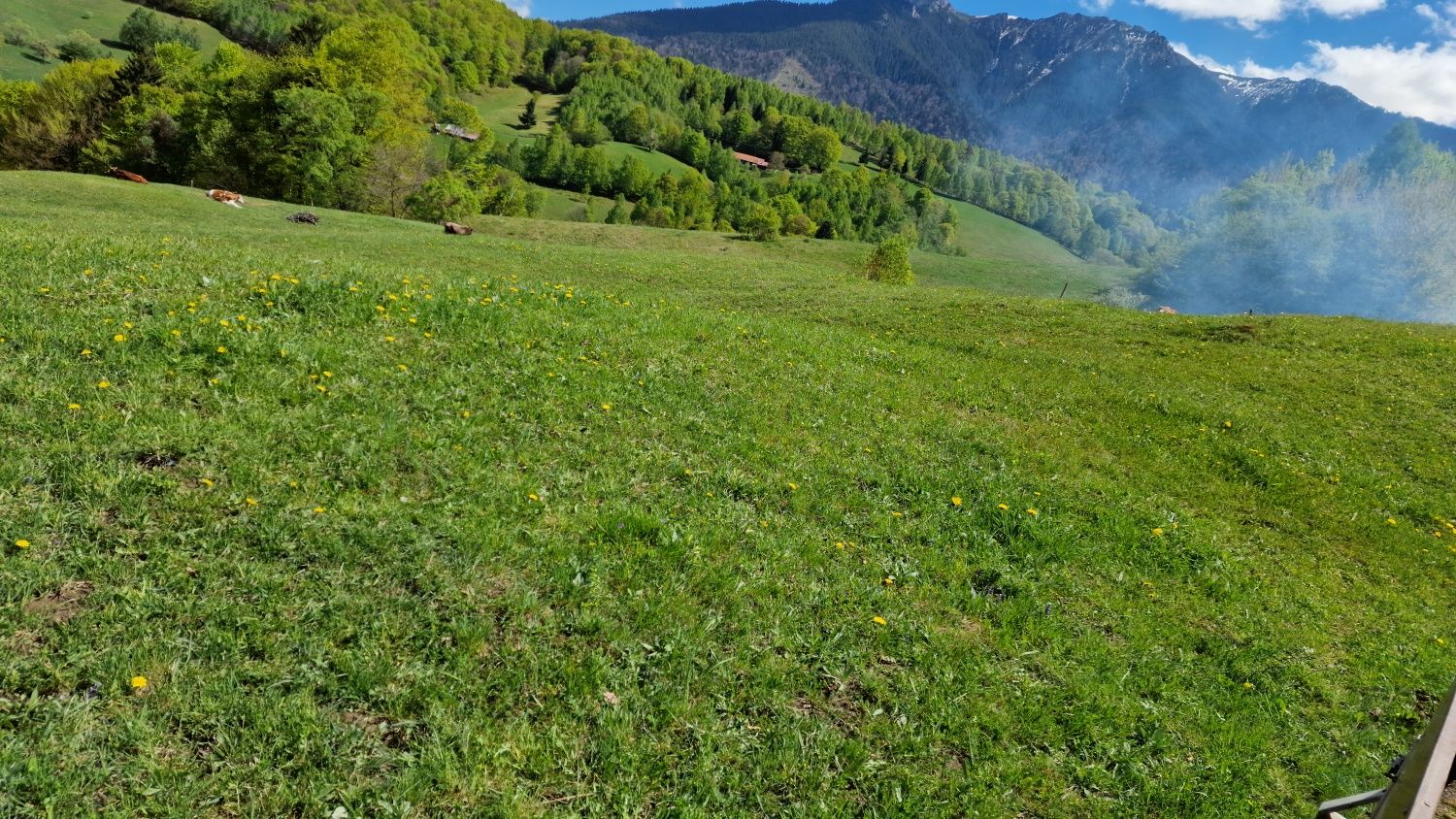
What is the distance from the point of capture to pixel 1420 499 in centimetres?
1327

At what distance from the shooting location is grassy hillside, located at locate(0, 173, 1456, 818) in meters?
4.57

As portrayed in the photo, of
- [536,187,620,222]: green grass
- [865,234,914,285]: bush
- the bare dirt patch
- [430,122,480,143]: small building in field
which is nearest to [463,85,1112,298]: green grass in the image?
[536,187,620,222]: green grass

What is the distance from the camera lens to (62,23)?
131m

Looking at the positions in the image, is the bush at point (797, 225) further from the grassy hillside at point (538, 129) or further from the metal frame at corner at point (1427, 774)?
the metal frame at corner at point (1427, 774)

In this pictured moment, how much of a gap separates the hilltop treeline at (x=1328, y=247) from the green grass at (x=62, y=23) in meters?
182

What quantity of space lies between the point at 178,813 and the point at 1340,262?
11667 centimetres

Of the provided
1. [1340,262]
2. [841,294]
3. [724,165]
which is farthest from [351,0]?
[1340,262]

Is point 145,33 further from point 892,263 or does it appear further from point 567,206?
point 892,263

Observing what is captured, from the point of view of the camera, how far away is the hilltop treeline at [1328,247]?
7588 centimetres

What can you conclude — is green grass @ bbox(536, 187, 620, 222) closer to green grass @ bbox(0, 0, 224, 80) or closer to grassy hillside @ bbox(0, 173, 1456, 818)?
green grass @ bbox(0, 0, 224, 80)

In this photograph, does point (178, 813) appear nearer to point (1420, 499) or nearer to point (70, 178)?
point (1420, 499)

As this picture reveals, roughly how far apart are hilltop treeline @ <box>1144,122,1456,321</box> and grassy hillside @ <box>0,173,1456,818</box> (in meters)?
90.4

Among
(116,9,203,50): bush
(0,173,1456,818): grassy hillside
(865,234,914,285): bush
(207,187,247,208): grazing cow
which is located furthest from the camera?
(116,9,203,50): bush

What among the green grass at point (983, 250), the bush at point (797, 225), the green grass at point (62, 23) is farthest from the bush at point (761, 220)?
the green grass at point (62, 23)
